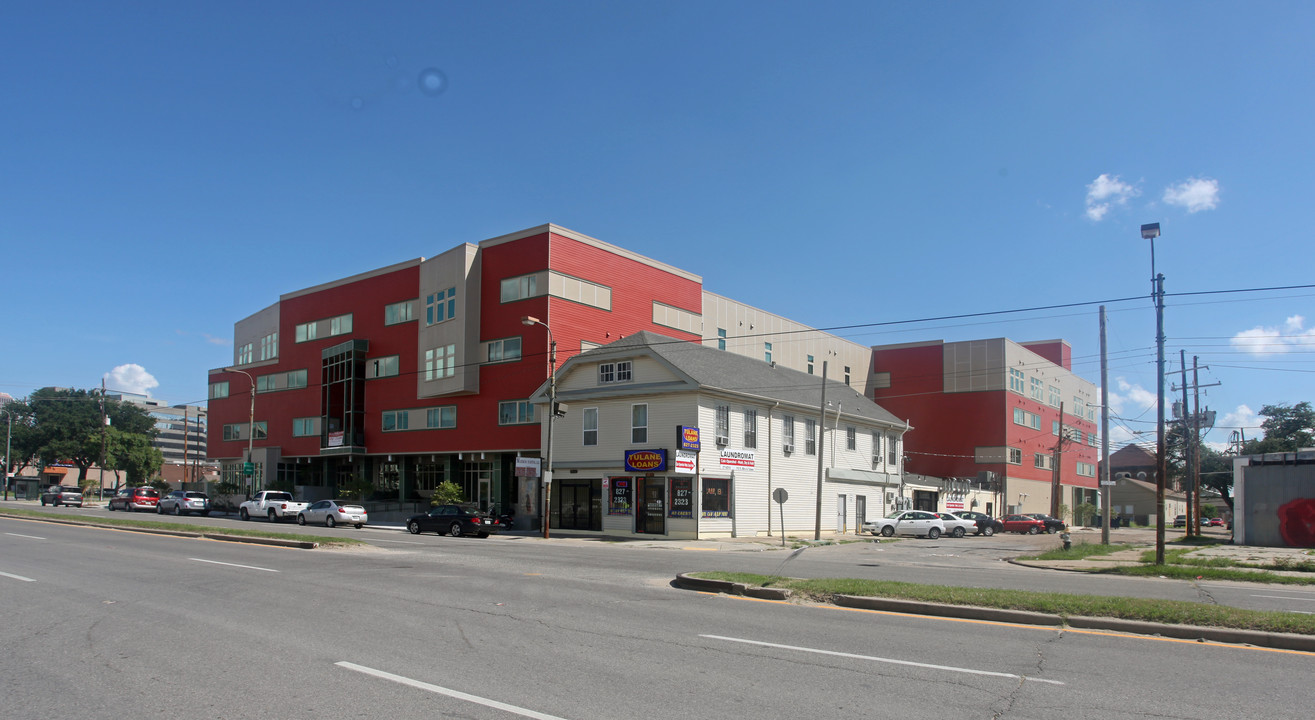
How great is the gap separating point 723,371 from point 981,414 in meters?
33.6

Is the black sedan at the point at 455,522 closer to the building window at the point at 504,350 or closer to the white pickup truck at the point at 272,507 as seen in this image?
the white pickup truck at the point at 272,507

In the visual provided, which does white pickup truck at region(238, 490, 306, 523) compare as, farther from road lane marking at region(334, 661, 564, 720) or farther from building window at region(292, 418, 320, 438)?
road lane marking at region(334, 661, 564, 720)

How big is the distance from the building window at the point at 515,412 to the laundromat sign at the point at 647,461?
9941mm

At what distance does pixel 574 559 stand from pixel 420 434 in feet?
103

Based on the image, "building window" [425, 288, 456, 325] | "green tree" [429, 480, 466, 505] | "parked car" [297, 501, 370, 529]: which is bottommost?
"parked car" [297, 501, 370, 529]

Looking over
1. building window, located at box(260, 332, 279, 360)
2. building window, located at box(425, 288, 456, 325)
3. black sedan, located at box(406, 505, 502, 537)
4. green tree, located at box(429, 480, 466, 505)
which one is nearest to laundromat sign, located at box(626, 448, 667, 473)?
black sedan, located at box(406, 505, 502, 537)

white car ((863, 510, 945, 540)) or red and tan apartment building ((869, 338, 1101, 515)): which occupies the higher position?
red and tan apartment building ((869, 338, 1101, 515))

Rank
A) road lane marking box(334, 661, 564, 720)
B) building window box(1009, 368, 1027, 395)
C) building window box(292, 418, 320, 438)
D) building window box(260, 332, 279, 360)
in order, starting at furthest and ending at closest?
building window box(1009, 368, 1027, 395)
building window box(260, 332, 279, 360)
building window box(292, 418, 320, 438)
road lane marking box(334, 661, 564, 720)

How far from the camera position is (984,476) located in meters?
63.1

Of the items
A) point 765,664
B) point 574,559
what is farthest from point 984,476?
point 765,664

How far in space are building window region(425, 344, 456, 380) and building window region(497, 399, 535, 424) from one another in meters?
3.82

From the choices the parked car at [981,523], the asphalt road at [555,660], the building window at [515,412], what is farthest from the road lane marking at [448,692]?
the parked car at [981,523]

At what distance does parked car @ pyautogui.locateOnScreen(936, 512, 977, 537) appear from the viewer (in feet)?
146

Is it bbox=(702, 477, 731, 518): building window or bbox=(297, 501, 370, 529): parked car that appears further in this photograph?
bbox=(297, 501, 370, 529): parked car
